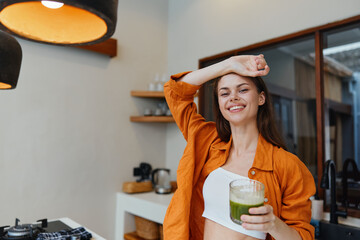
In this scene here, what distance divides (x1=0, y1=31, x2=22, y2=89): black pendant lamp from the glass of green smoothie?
905mm

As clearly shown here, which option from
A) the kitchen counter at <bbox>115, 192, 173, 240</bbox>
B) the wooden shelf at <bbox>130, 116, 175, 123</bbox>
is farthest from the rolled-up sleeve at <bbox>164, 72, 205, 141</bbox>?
the wooden shelf at <bbox>130, 116, 175, 123</bbox>

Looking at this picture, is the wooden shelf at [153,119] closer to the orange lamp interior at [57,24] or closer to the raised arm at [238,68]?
the raised arm at [238,68]

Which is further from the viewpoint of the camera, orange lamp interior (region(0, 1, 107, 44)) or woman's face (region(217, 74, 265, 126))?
woman's face (region(217, 74, 265, 126))

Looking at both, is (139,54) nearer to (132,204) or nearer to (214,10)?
(214,10)

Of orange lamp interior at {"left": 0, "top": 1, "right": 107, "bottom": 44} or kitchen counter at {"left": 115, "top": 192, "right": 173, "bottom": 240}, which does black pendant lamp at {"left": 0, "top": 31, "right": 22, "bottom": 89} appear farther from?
kitchen counter at {"left": 115, "top": 192, "right": 173, "bottom": 240}

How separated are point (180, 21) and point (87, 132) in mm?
1796

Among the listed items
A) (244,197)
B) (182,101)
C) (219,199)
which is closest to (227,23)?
(182,101)

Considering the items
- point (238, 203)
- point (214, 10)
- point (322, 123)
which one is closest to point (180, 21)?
point (214, 10)

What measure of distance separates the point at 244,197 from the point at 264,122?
1.95 ft

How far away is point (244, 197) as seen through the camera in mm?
922

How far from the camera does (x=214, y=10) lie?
3209 mm

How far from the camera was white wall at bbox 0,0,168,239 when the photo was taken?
259cm

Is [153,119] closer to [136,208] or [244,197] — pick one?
[136,208]

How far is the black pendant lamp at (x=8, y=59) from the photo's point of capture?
1.04 meters
